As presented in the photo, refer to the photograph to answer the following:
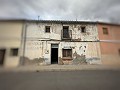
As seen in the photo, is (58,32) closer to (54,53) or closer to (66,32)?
(66,32)

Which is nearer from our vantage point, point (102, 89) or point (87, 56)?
point (102, 89)

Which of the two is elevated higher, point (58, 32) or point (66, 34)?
point (58, 32)

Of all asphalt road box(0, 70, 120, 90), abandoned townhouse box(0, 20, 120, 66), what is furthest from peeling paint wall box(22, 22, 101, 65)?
asphalt road box(0, 70, 120, 90)

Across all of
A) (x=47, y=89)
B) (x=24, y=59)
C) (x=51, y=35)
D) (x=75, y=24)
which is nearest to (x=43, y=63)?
(x=24, y=59)

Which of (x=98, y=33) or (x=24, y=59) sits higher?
(x=98, y=33)

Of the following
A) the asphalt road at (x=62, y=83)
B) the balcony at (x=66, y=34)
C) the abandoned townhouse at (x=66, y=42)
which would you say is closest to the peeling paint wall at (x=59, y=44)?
the abandoned townhouse at (x=66, y=42)

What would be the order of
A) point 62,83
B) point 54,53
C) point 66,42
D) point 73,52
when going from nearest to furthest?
point 62,83 < point 73,52 < point 66,42 < point 54,53

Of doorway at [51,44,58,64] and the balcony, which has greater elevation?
the balcony

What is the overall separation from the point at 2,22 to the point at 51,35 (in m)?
9.54

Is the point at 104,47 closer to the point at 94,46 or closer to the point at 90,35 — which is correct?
the point at 94,46

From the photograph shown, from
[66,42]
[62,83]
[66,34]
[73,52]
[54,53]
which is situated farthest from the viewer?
[66,34]

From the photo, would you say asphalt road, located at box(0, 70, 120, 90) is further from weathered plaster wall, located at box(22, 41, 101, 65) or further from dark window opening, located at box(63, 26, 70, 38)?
dark window opening, located at box(63, 26, 70, 38)

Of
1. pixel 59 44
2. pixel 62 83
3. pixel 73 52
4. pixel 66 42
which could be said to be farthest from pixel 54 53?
pixel 62 83

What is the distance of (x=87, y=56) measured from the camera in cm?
1092
